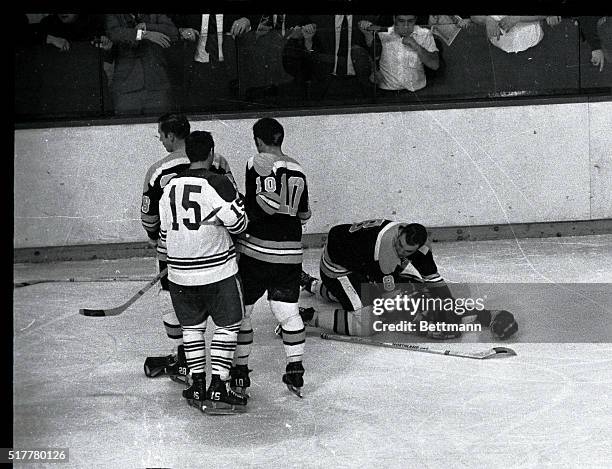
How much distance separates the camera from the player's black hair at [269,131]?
2.72 meters

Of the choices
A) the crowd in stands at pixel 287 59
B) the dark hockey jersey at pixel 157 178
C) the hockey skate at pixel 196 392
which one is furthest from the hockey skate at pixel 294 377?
the crowd in stands at pixel 287 59

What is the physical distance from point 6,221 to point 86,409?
4.69ft

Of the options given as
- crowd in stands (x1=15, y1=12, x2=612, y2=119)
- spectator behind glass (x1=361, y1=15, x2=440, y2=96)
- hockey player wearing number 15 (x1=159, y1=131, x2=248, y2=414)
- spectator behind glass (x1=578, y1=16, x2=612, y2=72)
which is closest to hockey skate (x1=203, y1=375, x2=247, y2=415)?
hockey player wearing number 15 (x1=159, y1=131, x2=248, y2=414)

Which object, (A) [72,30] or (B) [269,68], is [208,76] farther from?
(A) [72,30]

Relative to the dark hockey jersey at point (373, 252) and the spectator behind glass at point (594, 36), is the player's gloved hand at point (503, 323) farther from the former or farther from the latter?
the spectator behind glass at point (594, 36)

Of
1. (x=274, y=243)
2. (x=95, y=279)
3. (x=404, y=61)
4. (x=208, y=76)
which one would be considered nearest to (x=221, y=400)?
(x=274, y=243)

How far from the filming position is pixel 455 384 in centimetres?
296

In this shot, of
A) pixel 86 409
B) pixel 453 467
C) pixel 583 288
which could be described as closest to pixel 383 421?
pixel 453 467

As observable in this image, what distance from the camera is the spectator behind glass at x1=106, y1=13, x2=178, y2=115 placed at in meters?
2.41

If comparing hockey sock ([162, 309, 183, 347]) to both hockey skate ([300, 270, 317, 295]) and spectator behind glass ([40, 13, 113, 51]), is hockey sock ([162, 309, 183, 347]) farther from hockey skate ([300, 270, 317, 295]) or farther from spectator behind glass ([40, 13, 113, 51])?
spectator behind glass ([40, 13, 113, 51])

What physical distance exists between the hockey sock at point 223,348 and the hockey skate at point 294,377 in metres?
0.22

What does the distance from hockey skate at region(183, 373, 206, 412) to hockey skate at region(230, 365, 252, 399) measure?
0.35 feet

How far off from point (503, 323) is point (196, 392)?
1071 millimetres

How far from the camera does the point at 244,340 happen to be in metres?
2.95
